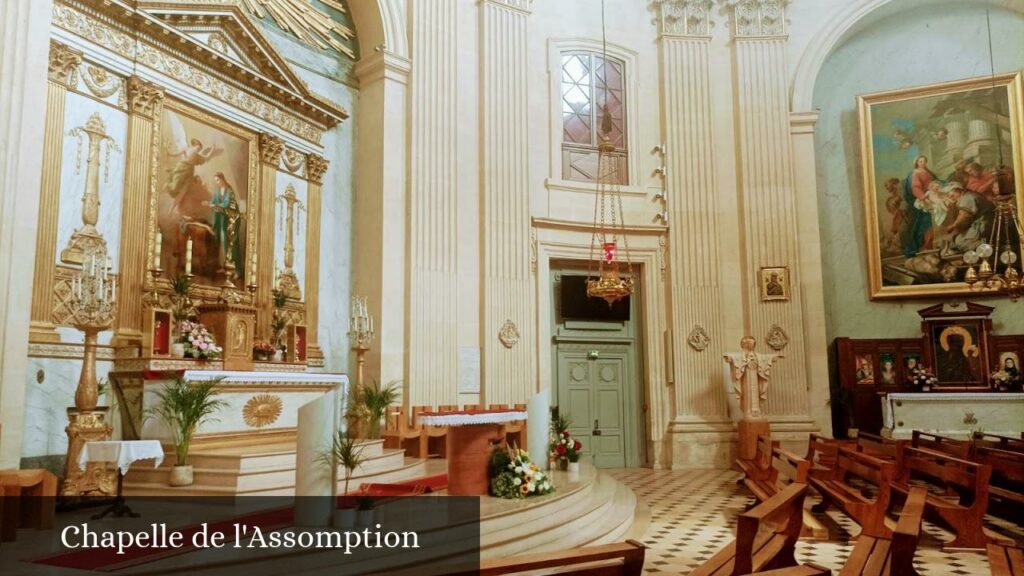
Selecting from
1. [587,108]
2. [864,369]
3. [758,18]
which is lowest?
[864,369]

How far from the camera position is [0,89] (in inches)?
244

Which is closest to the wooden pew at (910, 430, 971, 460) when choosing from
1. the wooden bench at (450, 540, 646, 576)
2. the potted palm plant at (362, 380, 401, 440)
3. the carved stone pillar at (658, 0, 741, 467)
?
the carved stone pillar at (658, 0, 741, 467)

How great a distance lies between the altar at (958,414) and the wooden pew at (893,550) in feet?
24.0

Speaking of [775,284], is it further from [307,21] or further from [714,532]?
[307,21]

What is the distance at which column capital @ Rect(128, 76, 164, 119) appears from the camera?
26.9ft

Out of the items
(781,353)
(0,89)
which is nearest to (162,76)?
(0,89)

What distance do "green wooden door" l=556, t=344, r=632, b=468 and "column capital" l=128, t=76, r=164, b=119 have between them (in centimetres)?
736

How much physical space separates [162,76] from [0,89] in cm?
254

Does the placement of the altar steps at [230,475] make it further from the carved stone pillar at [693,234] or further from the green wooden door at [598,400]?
the carved stone pillar at [693,234]

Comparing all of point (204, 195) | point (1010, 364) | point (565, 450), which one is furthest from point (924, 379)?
point (204, 195)

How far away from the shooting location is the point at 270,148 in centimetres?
1002

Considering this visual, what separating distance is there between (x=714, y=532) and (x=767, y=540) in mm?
2925

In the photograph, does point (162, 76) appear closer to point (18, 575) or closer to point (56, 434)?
point (56, 434)

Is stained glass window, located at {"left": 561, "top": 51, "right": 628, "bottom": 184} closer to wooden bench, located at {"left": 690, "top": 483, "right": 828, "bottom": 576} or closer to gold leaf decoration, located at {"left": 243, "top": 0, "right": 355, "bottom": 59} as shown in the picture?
gold leaf decoration, located at {"left": 243, "top": 0, "right": 355, "bottom": 59}
